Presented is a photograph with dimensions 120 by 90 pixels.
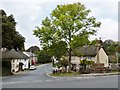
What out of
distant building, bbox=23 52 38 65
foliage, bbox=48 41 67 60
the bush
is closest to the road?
the bush

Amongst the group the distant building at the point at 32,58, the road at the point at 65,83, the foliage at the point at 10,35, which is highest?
the foliage at the point at 10,35

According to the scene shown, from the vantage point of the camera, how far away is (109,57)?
299 ft

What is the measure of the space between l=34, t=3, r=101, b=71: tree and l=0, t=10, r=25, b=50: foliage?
4.49 metres

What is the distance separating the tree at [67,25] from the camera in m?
59.4

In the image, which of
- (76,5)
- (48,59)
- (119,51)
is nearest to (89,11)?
(76,5)

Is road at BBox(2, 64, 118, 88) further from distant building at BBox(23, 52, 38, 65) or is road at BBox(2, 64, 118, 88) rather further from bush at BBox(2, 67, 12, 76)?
distant building at BBox(23, 52, 38, 65)

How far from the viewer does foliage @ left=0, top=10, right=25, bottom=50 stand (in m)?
59.5

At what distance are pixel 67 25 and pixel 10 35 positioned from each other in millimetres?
11293

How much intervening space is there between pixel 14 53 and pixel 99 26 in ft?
91.8

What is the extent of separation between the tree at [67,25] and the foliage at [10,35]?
4491 millimetres

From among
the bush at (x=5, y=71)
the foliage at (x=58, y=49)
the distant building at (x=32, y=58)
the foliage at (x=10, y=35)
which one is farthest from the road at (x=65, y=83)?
the distant building at (x=32, y=58)

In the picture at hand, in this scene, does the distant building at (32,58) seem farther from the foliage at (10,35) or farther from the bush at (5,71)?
the bush at (5,71)

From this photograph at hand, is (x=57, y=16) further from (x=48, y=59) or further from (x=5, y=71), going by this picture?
(x=48, y=59)

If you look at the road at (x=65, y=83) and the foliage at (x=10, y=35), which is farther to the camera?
the foliage at (x=10, y=35)
